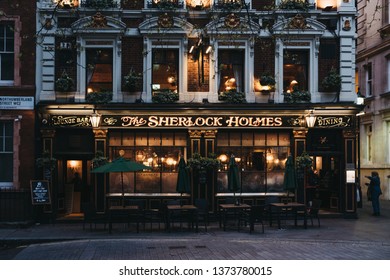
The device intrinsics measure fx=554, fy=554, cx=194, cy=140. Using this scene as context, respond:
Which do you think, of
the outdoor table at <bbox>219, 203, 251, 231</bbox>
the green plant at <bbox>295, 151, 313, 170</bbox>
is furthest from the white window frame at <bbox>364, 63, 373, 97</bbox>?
the outdoor table at <bbox>219, 203, 251, 231</bbox>

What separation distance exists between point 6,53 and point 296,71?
10670 mm

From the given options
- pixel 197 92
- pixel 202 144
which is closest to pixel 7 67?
pixel 197 92

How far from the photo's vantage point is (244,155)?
20.7m

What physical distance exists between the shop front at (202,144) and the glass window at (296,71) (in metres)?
1.16

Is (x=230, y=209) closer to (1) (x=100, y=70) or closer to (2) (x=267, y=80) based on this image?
(2) (x=267, y=80)

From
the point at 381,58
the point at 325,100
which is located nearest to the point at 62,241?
the point at 325,100

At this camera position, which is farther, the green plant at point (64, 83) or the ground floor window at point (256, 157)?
the ground floor window at point (256, 157)

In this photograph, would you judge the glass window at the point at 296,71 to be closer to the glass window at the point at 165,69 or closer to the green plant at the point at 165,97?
the glass window at the point at 165,69

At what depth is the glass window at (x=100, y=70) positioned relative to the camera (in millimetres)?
20344

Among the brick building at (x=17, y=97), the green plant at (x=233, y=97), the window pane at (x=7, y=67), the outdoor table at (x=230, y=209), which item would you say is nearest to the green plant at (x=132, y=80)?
the green plant at (x=233, y=97)

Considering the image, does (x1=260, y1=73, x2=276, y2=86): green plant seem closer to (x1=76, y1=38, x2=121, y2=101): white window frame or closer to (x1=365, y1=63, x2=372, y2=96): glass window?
(x1=76, y1=38, x2=121, y2=101): white window frame

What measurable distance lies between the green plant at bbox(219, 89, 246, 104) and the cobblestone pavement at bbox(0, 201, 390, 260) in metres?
4.51

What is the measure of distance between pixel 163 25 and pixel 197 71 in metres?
2.07

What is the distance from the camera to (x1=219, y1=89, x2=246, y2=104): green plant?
20.2 meters
